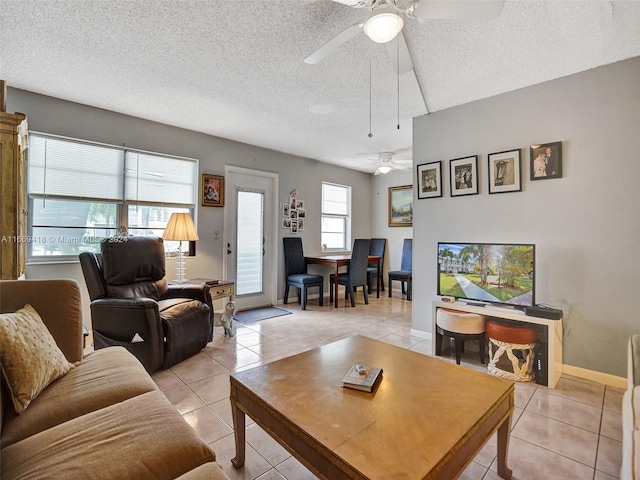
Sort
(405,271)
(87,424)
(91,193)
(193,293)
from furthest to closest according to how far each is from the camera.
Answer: (405,271), (91,193), (193,293), (87,424)

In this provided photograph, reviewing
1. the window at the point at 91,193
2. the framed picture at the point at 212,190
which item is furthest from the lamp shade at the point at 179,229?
the framed picture at the point at 212,190

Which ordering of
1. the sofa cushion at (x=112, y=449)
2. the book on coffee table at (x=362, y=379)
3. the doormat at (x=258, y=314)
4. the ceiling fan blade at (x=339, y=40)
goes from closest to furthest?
the sofa cushion at (x=112, y=449) < the book on coffee table at (x=362, y=379) < the ceiling fan blade at (x=339, y=40) < the doormat at (x=258, y=314)

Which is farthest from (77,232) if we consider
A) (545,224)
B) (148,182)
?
(545,224)


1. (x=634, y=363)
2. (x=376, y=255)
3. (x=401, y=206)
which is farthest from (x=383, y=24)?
(x=376, y=255)

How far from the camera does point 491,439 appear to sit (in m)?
1.66

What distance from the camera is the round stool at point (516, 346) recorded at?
2.31m

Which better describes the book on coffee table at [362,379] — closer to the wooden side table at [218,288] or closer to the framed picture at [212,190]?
the wooden side table at [218,288]

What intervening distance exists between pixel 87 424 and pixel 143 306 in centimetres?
133

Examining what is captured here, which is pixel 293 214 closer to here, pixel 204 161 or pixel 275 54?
pixel 204 161

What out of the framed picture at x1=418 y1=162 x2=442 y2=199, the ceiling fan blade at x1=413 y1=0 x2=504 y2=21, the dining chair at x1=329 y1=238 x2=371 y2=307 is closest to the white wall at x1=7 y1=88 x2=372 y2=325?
the dining chair at x1=329 y1=238 x2=371 y2=307

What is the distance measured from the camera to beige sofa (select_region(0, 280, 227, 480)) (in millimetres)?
896

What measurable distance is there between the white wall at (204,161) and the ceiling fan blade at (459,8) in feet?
10.4

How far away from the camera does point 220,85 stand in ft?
8.83

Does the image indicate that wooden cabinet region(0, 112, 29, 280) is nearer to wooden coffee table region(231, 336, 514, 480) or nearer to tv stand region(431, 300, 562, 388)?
wooden coffee table region(231, 336, 514, 480)
